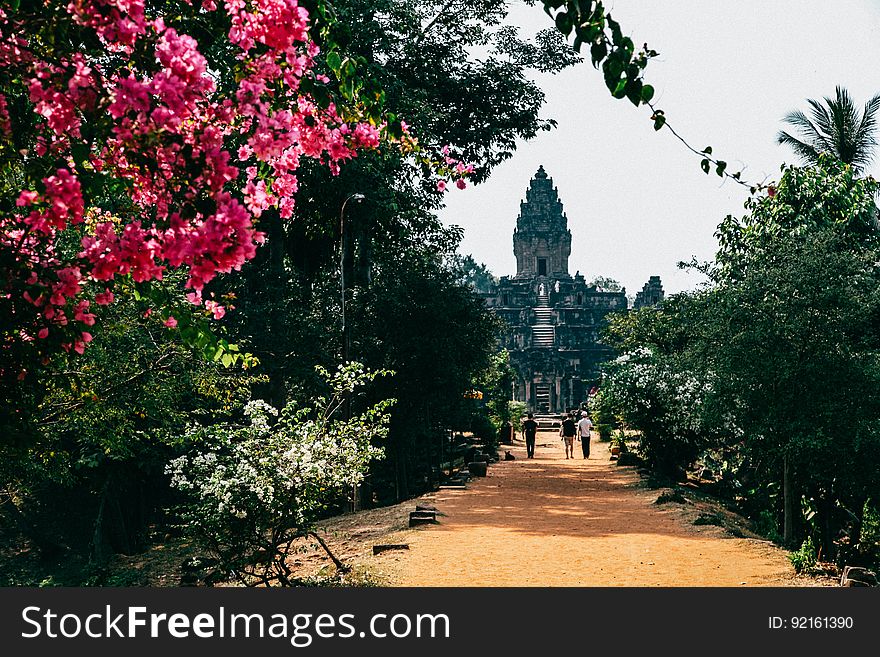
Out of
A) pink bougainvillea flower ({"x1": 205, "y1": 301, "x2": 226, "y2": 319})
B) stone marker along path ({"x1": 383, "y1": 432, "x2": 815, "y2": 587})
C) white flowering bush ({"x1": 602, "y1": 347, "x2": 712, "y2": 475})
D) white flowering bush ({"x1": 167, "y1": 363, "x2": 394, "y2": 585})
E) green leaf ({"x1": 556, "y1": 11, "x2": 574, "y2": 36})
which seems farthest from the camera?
white flowering bush ({"x1": 602, "y1": 347, "x2": 712, "y2": 475})

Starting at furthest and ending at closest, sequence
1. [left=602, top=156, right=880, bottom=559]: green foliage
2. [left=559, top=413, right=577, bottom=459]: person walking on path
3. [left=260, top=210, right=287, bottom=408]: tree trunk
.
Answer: [left=559, top=413, right=577, bottom=459]: person walking on path, [left=260, top=210, right=287, bottom=408]: tree trunk, [left=602, top=156, right=880, bottom=559]: green foliage

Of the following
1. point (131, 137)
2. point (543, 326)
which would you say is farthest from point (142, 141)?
point (543, 326)

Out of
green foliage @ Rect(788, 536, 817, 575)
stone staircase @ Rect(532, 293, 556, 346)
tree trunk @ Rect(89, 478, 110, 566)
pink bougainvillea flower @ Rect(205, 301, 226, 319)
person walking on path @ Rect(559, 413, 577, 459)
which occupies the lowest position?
tree trunk @ Rect(89, 478, 110, 566)

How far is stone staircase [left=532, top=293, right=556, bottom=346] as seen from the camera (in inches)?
2405

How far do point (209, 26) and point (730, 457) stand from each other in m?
15.4

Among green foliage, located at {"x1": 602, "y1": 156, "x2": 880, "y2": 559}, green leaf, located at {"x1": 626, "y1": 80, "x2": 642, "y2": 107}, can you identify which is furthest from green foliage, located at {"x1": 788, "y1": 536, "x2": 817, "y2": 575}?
green leaf, located at {"x1": 626, "y1": 80, "x2": 642, "y2": 107}

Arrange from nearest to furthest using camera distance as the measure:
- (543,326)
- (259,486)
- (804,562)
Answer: (259,486) < (804,562) < (543,326)

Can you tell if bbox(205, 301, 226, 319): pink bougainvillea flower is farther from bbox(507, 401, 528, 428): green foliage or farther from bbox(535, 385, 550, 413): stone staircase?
bbox(535, 385, 550, 413): stone staircase

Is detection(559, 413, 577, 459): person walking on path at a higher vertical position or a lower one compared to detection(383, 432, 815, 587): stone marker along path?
higher

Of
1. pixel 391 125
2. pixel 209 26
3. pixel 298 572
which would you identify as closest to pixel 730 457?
pixel 298 572

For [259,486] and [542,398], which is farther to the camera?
[542,398]

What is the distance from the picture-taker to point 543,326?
61.8 metres

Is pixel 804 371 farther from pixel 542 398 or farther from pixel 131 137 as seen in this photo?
pixel 542 398

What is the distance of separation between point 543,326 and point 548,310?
140cm
